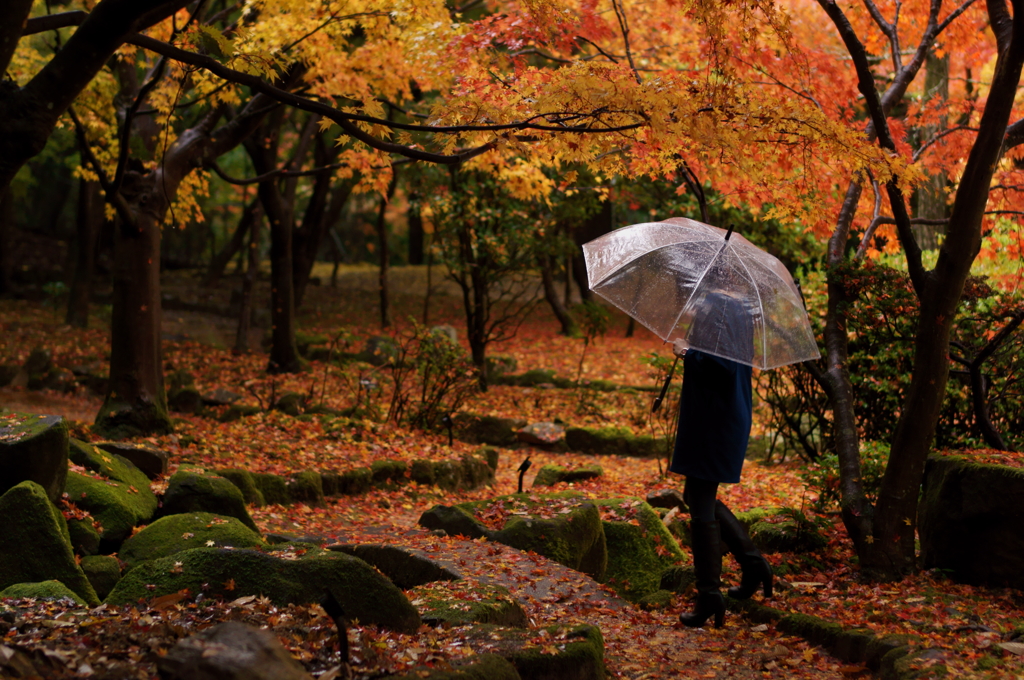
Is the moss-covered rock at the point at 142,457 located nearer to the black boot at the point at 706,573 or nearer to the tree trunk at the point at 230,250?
the black boot at the point at 706,573

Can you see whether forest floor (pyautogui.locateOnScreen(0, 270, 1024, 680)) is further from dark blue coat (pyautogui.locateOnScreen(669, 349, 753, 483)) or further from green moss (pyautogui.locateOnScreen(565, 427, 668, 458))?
dark blue coat (pyautogui.locateOnScreen(669, 349, 753, 483))

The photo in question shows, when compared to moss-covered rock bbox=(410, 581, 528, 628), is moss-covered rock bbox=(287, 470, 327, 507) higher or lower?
lower

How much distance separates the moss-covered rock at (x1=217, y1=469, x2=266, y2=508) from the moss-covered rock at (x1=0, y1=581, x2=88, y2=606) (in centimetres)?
331

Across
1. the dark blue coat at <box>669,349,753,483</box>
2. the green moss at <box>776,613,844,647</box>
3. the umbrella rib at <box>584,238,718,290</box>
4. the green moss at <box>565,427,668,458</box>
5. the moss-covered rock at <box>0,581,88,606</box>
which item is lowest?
the green moss at <box>565,427,668,458</box>

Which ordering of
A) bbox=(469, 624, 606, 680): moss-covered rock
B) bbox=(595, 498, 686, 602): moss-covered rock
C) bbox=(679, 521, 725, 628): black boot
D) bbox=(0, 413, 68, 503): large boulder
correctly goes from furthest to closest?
bbox=(595, 498, 686, 602): moss-covered rock
bbox=(0, 413, 68, 503): large boulder
bbox=(679, 521, 725, 628): black boot
bbox=(469, 624, 606, 680): moss-covered rock

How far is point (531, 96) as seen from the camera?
4973mm

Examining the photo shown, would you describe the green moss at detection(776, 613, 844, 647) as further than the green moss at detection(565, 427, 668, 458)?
No

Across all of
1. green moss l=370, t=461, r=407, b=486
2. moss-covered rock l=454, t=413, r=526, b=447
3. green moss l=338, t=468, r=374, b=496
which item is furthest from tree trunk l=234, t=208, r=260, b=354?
green moss l=338, t=468, r=374, b=496

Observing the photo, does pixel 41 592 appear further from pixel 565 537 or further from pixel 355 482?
pixel 355 482

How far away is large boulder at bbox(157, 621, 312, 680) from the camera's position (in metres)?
2.11

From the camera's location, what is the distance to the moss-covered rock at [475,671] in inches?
103

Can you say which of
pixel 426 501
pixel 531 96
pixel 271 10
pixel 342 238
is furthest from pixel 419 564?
pixel 342 238

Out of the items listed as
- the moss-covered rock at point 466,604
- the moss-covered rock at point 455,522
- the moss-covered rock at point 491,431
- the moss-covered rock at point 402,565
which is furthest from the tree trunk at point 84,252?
the moss-covered rock at point 466,604

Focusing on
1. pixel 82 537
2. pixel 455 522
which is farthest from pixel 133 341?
pixel 455 522
